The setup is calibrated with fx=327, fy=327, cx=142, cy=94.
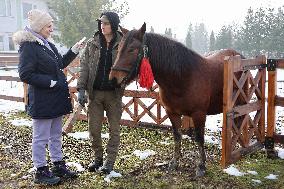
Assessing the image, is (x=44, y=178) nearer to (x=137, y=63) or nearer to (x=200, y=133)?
(x=137, y=63)

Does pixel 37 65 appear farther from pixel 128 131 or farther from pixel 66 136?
pixel 128 131

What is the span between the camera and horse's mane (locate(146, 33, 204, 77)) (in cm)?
442

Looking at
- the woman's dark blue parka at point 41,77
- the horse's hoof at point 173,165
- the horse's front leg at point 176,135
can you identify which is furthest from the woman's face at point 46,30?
the horse's hoof at point 173,165

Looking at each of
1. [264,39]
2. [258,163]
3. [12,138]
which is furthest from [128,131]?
[264,39]

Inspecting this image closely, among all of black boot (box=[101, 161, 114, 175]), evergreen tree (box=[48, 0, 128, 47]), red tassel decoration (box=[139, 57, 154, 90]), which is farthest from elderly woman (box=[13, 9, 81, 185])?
evergreen tree (box=[48, 0, 128, 47])

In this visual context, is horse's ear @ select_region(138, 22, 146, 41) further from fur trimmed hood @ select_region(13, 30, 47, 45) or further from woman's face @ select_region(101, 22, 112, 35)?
fur trimmed hood @ select_region(13, 30, 47, 45)

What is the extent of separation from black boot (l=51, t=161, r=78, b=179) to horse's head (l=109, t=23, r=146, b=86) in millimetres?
1540

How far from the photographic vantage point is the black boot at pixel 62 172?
4.69 meters

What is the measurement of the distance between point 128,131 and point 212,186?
3384 mm

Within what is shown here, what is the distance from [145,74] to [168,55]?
47 cm

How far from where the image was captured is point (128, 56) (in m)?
4.19

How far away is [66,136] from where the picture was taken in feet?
23.4

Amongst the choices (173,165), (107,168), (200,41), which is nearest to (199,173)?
(173,165)

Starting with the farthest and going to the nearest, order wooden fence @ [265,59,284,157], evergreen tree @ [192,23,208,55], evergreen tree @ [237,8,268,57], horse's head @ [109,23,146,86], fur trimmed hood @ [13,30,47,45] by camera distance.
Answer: evergreen tree @ [192,23,208,55]
evergreen tree @ [237,8,268,57]
wooden fence @ [265,59,284,157]
horse's head @ [109,23,146,86]
fur trimmed hood @ [13,30,47,45]
